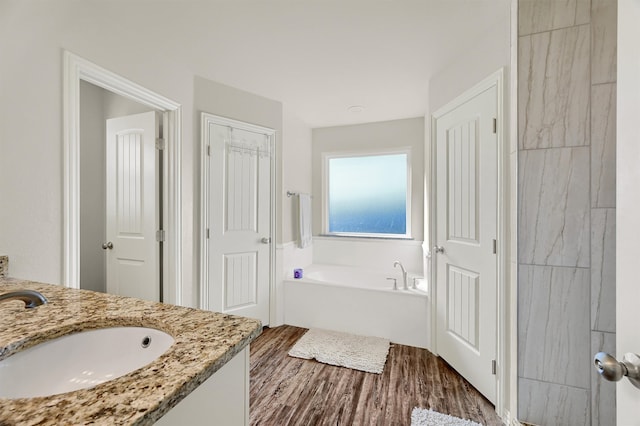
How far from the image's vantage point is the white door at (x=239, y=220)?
2.54m

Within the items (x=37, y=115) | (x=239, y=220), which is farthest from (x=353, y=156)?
(x=37, y=115)

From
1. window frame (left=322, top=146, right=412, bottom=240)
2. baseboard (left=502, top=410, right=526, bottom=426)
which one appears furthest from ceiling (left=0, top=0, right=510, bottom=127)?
baseboard (left=502, top=410, right=526, bottom=426)

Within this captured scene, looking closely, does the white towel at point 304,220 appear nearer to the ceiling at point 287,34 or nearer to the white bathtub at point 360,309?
the white bathtub at point 360,309

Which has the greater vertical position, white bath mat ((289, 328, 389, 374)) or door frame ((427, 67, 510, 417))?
door frame ((427, 67, 510, 417))

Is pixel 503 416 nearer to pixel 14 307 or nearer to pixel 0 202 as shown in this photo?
pixel 14 307

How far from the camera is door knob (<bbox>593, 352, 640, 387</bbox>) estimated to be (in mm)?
513

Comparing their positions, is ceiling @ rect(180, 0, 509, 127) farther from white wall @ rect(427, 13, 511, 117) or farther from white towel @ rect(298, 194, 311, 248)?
white towel @ rect(298, 194, 311, 248)

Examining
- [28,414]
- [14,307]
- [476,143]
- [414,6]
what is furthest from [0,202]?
[476,143]

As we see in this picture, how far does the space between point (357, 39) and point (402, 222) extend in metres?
2.28

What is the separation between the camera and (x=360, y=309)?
9.08ft

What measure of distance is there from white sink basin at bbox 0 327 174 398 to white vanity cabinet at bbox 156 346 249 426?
0.17m

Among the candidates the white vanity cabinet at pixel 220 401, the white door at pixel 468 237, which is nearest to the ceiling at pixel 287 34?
the white door at pixel 468 237

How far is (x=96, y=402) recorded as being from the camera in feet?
1.50
